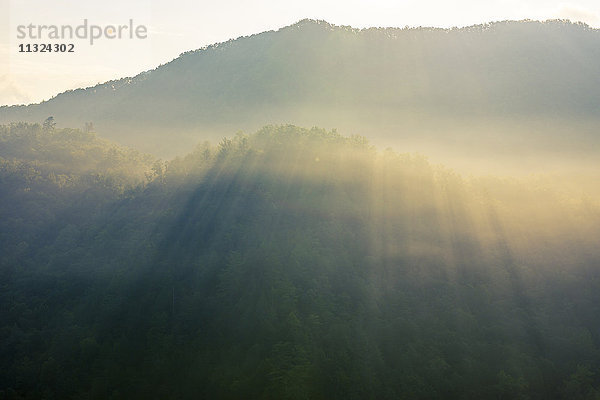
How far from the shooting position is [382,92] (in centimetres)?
12625

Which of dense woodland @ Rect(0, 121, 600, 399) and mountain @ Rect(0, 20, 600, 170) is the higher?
mountain @ Rect(0, 20, 600, 170)

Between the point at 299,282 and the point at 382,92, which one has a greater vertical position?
the point at 382,92

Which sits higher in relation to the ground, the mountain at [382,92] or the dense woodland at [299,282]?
the mountain at [382,92]

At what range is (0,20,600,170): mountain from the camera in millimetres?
110750

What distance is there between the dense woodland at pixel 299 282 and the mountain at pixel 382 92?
209 ft

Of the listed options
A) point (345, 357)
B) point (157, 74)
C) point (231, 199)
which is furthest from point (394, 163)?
point (157, 74)

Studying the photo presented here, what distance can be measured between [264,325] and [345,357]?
565cm

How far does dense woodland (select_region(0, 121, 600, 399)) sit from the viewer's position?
Answer: 2966 centimetres

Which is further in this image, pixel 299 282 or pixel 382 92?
pixel 382 92

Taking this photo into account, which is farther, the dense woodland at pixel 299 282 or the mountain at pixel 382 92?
the mountain at pixel 382 92

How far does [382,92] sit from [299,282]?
101 m

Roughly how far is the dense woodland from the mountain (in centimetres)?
6379

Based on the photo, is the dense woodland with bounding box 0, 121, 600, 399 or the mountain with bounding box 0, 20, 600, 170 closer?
the dense woodland with bounding box 0, 121, 600, 399

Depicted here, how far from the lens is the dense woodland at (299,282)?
29.7 meters
